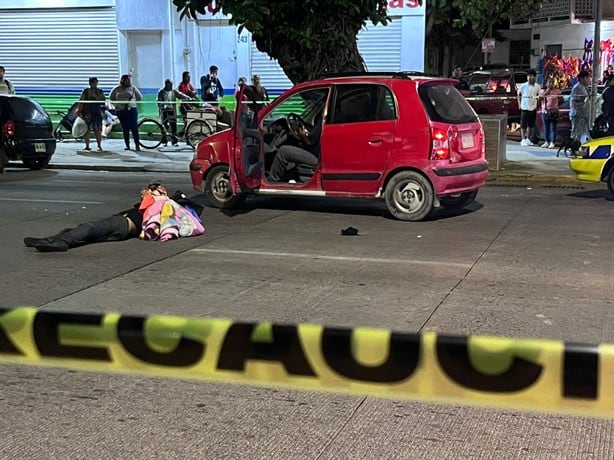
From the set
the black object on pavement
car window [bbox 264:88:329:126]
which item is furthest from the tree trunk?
the black object on pavement

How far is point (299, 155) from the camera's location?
9820 mm

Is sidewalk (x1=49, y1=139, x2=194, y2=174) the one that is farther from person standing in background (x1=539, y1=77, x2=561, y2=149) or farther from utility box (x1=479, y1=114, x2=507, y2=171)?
person standing in background (x1=539, y1=77, x2=561, y2=149)

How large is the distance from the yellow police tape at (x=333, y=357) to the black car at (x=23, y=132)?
13594mm

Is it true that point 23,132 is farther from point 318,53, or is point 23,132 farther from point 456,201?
point 456,201

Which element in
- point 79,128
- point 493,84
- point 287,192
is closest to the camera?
point 287,192

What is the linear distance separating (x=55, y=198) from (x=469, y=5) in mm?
9651

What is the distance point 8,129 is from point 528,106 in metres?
11.8

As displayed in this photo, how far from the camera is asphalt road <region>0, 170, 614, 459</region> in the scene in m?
3.46

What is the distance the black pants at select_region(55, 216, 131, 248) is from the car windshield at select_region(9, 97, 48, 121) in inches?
316

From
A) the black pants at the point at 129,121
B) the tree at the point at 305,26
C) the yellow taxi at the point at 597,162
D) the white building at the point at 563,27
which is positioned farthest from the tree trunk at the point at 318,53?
the white building at the point at 563,27

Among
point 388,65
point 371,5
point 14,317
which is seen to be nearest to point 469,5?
point 371,5

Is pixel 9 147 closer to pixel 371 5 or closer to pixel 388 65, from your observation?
pixel 371 5

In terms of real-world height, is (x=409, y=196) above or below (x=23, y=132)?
below

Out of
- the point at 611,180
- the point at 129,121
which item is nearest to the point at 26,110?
the point at 129,121
